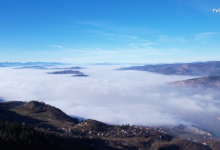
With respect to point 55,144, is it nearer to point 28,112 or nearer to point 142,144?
point 142,144

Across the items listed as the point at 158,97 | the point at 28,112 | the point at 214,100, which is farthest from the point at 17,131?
the point at 214,100

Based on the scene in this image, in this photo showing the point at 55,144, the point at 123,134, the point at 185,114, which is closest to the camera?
the point at 55,144

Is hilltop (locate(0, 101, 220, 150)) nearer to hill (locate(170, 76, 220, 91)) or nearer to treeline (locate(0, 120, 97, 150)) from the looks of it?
treeline (locate(0, 120, 97, 150))

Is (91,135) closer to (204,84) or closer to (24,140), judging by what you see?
(24,140)

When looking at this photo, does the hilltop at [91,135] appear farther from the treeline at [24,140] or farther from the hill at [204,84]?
the hill at [204,84]

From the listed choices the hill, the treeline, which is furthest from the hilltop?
the hill

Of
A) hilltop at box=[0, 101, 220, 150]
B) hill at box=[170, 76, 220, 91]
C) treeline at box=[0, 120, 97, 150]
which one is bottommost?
hilltop at box=[0, 101, 220, 150]

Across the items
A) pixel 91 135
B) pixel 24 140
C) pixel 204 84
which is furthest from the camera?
pixel 204 84

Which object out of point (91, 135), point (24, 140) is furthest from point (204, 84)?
point (24, 140)

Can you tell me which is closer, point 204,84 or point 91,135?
point 91,135

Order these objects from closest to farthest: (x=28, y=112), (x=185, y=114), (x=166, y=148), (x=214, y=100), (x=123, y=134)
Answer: (x=166, y=148)
(x=123, y=134)
(x=28, y=112)
(x=185, y=114)
(x=214, y=100)

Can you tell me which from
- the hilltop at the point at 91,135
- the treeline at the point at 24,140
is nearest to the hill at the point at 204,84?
the hilltop at the point at 91,135
